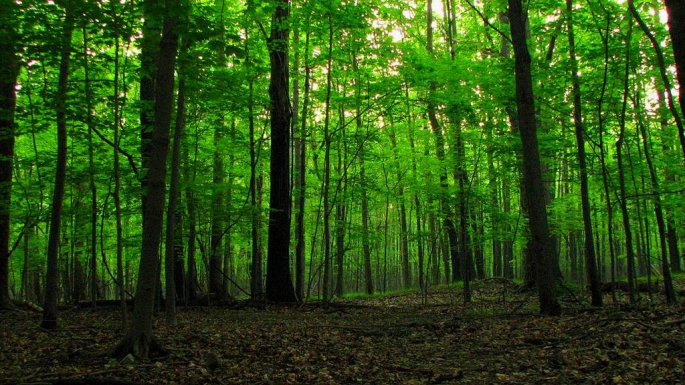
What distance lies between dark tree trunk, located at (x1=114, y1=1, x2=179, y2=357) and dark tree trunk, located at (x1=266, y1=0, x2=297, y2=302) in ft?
Answer: 23.6

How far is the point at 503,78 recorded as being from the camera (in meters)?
9.66

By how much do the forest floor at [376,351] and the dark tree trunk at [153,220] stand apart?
0.25m

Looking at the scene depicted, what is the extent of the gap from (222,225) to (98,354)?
6629 mm

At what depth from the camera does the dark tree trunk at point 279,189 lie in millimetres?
12070

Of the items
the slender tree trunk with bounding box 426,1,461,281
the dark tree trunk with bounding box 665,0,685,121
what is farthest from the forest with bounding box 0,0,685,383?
the slender tree trunk with bounding box 426,1,461,281

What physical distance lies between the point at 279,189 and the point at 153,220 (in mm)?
7770

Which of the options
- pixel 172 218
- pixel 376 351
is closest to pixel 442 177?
pixel 376 351

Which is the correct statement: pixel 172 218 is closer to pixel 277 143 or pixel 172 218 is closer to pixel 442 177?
pixel 277 143

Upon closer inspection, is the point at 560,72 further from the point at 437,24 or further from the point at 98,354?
the point at 437,24

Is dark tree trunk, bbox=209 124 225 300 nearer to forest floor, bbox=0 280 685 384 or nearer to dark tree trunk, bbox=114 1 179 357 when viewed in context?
forest floor, bbox=0 280 685 384

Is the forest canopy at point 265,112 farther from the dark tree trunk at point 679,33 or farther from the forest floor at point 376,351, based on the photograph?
the forest floor at point 376,351

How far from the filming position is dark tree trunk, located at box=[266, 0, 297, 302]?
39.6 ft

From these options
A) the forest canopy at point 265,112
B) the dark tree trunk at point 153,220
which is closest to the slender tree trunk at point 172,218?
the forest canopy at point 265,112

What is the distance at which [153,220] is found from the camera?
465cm
